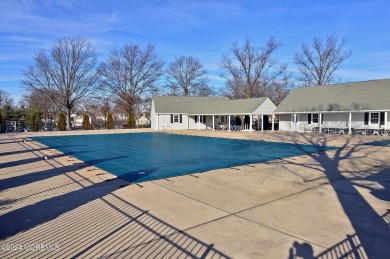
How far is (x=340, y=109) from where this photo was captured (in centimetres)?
2539

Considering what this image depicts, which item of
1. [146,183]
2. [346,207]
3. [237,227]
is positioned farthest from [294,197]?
[146,183]

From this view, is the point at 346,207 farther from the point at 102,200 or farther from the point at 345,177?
the point at 102,200

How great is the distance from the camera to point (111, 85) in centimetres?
5091

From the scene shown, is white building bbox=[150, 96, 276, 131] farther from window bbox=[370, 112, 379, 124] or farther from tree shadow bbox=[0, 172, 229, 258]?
tree shadow bbox=[0, 172, 229, 258]

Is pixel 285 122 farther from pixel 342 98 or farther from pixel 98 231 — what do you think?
pixel 98 231

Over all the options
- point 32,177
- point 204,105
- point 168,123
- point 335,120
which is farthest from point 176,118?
point 32,177

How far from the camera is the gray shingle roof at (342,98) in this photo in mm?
24153

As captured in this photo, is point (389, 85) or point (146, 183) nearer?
point (146, 183)

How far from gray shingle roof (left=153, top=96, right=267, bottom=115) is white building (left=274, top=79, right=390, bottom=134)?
3.26 metres

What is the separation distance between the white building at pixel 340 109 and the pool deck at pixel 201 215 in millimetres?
16932

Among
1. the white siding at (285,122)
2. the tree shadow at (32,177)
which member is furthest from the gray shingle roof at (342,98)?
the tree shadow at (32,177)

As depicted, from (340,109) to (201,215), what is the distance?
78.9 ft

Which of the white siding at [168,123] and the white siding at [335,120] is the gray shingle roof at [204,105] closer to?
the white siding at [168,123]

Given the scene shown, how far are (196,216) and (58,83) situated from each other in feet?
152
